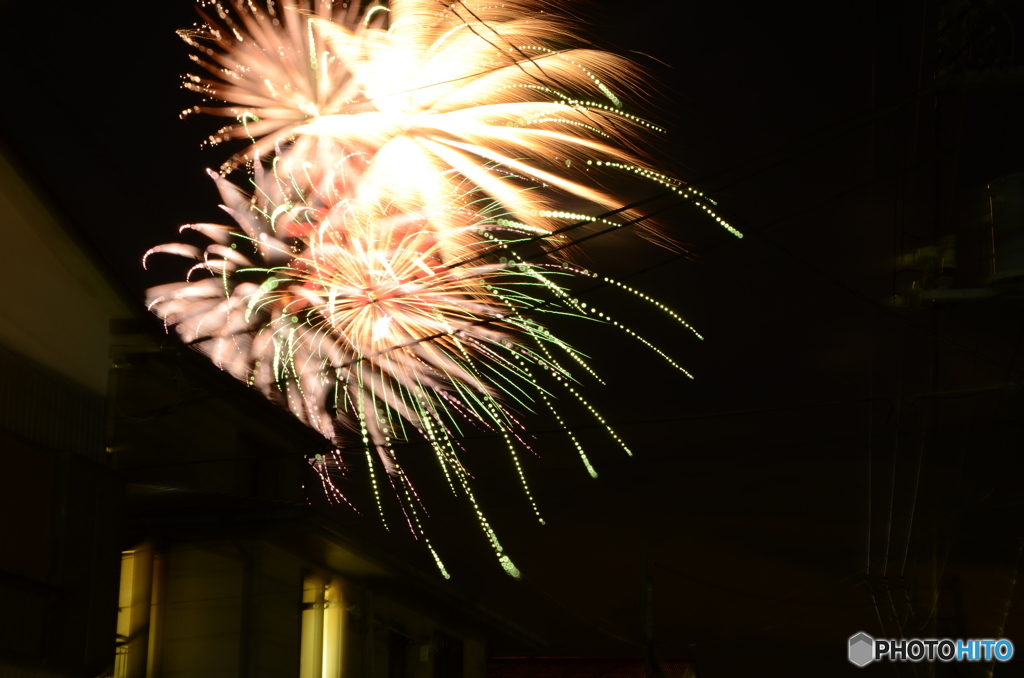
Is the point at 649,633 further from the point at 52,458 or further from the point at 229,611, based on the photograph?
the point at 52,458

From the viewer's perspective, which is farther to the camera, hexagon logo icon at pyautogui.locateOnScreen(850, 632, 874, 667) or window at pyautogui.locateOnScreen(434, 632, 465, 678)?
hexagon logo icon at pyautogui.locateOnScreen(850, 632, 874, 667)

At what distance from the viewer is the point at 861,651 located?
76.1 ft

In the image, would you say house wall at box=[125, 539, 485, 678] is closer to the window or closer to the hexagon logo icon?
the window

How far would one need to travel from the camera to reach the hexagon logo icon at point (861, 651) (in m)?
23.1

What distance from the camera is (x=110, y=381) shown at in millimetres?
12844

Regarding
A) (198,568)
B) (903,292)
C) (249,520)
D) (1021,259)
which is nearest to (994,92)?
(1021,259)

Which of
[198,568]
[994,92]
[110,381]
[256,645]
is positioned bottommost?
[256,645]

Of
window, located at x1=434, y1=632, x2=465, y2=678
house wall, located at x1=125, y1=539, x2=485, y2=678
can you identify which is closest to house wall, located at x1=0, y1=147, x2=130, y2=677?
house wall, located at x1=125, y1=539, x2=485, y2=678

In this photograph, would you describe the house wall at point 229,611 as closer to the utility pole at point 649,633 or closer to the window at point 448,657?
the window at point 448,657

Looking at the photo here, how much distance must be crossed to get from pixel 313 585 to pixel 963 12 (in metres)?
12.1

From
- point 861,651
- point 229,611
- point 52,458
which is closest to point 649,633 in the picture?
point 861,651

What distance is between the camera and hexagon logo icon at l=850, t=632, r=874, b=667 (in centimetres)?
2309

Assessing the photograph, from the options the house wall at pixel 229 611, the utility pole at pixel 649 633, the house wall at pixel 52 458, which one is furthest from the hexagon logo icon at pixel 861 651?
the house wall at pixel 52 458

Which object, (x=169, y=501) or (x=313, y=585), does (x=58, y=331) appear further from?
(x=313, y=585)
